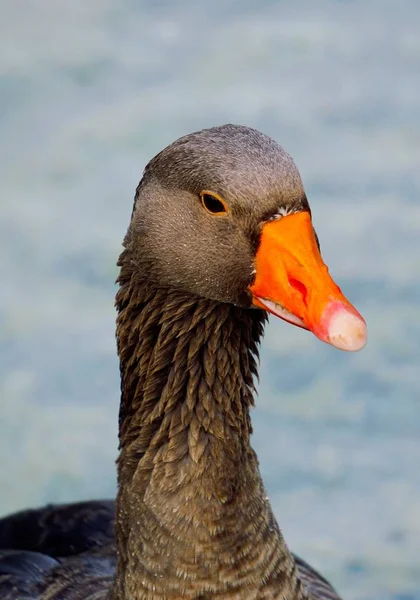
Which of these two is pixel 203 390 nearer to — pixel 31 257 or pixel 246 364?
pixel 246 364

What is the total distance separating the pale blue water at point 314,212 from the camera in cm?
593

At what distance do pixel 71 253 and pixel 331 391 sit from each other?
6.03 feet

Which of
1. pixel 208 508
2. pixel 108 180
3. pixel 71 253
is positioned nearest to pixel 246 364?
pixel 208 508

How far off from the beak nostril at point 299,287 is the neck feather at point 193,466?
0.44 m

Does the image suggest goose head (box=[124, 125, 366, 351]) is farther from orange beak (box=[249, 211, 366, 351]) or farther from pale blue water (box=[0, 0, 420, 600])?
pale blue water (box=[0, 0, 420, 600])

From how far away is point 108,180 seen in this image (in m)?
7.59

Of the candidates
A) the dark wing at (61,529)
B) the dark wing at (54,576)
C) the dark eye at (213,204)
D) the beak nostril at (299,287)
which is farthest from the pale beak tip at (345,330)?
the dark wing at (61,529)

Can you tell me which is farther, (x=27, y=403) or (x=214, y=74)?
(x=214, y=74)

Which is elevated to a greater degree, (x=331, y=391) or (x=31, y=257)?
(x=31, y=257)

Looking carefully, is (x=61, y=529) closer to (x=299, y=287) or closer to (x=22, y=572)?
(x=22, y=572)

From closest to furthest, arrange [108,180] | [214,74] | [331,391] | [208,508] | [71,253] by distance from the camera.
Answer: [208,508], [331,391], [71,253], [108,180], [214,74]

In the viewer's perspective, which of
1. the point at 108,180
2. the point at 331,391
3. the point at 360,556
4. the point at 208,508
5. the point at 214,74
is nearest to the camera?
the point at 208,508

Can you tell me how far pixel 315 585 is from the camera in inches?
170

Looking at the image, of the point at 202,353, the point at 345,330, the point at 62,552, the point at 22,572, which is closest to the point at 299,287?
the point at 345,330
